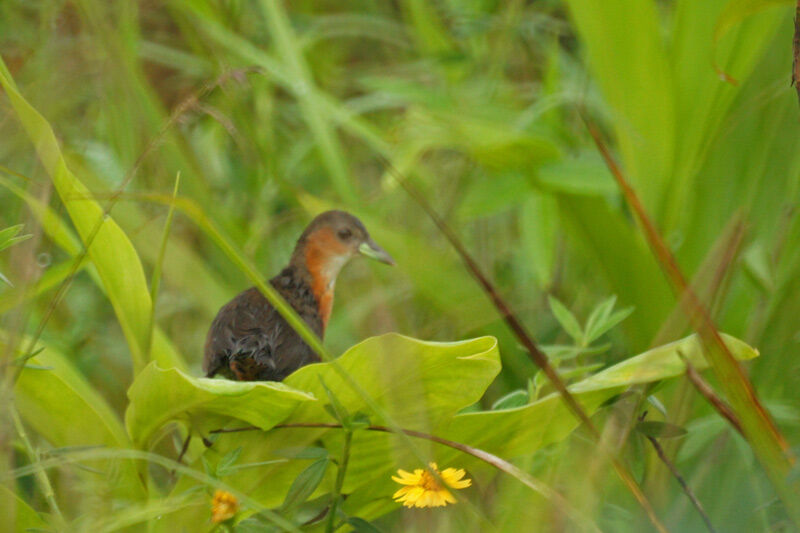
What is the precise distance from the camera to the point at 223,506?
920 mm

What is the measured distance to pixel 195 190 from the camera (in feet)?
6.47

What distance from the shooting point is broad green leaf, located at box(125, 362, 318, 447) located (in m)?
0.97

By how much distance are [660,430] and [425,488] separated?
247 millimetres

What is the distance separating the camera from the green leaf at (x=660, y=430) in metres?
0.97

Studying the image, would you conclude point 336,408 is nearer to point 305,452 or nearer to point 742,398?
point 305,452


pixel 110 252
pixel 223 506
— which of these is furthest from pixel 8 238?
pixel 223 506

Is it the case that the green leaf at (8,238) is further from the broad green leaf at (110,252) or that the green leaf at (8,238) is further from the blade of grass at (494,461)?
the blade of grass at (494,461)

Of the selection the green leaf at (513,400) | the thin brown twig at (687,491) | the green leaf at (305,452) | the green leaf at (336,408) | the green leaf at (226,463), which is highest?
the green leaf at (336,408)

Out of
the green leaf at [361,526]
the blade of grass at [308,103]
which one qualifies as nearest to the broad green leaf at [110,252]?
the green leaf at [361,526]

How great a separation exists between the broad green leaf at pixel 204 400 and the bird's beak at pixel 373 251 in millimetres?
630

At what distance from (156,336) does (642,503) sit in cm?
72

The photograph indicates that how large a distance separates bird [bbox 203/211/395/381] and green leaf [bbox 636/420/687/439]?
0.52 meters

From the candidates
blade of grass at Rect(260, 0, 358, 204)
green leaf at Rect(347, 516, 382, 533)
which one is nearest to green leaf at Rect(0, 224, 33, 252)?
green leaf at Rect(347, 516, 382, 533)

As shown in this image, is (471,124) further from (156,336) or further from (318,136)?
(156,336)
